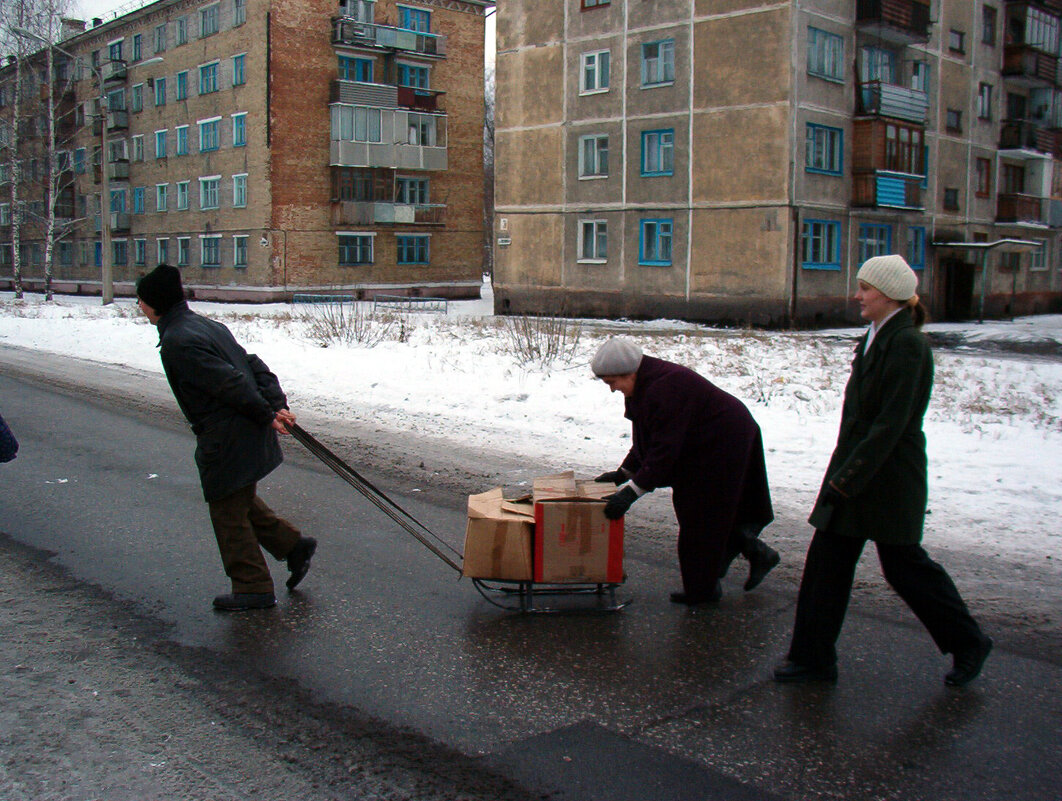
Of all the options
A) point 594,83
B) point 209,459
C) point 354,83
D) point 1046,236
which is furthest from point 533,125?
point 209,459

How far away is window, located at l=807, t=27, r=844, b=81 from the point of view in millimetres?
28578

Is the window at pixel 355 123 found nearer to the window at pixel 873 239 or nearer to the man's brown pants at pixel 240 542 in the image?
the window at pixel 873 239

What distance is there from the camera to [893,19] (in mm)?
29547

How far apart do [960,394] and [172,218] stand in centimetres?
4344

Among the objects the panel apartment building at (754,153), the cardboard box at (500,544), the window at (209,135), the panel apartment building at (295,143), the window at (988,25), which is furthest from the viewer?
the window at (209,135)

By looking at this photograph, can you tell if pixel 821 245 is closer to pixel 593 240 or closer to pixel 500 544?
pixel 593 240

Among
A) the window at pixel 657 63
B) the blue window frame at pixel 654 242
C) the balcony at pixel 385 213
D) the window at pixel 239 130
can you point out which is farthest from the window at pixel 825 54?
the window at pixel 239 130

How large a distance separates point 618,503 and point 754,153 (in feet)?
83.9

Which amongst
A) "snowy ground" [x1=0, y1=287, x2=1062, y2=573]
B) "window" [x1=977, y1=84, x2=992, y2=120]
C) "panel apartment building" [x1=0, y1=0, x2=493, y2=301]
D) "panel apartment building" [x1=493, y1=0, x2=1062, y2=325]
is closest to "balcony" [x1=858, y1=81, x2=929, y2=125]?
"panel apartment building" [x1=493, y1=0, x2=1062, y2=325]

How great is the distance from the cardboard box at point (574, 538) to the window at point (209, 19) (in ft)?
147

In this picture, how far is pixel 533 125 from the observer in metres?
33.7

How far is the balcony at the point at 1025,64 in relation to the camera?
3666 cm

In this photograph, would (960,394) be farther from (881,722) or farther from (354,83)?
(354,83)

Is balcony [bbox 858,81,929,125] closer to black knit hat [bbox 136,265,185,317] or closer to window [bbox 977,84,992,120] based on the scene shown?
window [bbox 977,84,992,120]
